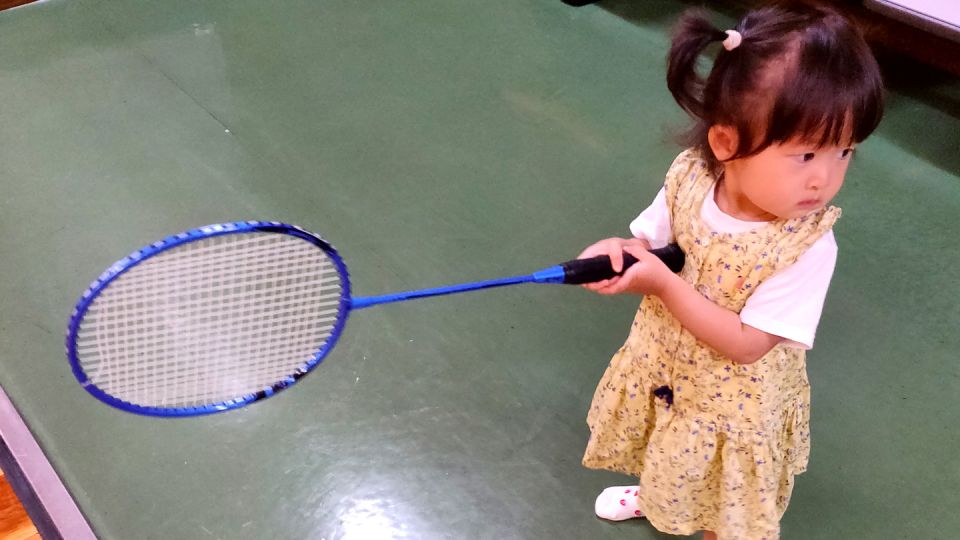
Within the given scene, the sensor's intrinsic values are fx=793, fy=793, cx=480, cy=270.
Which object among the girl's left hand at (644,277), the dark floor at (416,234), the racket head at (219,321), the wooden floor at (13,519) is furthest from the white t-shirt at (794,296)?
the wooden floor at (13,519)

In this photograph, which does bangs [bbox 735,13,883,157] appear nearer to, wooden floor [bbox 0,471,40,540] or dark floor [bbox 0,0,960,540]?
dark floor [bbox 0,0,960,540]

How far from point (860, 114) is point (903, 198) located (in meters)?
1.46

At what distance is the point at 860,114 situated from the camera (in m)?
0.84

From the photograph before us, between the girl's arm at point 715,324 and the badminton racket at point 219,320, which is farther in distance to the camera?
the badminton racket at point 219,320

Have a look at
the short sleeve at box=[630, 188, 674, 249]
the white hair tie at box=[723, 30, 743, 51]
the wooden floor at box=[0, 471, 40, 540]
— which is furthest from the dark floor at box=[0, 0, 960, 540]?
the white hair tie at box=[723, 30, 743, 51]

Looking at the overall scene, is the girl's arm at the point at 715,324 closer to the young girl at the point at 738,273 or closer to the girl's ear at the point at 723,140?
the young girl at the point at 738,273

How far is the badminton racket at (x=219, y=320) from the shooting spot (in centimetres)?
105

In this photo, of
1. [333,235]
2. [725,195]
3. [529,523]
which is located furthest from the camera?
[333,235]

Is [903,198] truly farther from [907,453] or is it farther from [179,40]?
[179,40]

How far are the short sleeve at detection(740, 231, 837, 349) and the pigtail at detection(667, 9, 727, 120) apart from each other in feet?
0.68

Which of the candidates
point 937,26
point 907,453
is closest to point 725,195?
point 907,453

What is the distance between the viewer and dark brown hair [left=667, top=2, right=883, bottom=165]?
0.82 m

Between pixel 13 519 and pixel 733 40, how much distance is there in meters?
1.44

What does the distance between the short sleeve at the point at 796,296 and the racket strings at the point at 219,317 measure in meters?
0.56
